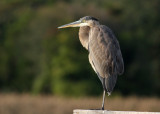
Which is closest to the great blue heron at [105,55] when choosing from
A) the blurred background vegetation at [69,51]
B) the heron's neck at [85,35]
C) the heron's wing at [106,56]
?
the heron's wing at [106,56]

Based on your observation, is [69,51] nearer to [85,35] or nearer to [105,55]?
[85,35]

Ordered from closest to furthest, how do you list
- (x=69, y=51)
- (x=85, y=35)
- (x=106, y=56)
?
(x=106, y=56) < (x=85, y=35) < (x=69, y=51)

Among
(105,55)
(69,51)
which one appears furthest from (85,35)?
(69,51)

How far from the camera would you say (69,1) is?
3203 centimetres

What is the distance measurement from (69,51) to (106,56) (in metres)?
16.6

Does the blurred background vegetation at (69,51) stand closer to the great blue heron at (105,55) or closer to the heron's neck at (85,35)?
the heron's neck at (85,35)

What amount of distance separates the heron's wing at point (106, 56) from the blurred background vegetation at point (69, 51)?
52.6 feet

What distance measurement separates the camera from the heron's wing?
5.83m

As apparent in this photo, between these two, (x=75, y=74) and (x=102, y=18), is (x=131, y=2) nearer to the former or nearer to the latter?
(x=102, y=18)

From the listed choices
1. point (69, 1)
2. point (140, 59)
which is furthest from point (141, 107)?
point (69, 1)

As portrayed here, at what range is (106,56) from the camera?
5.91m

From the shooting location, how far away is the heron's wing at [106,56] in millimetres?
5832

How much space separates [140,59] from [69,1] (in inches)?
345

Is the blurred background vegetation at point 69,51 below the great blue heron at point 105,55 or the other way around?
below
